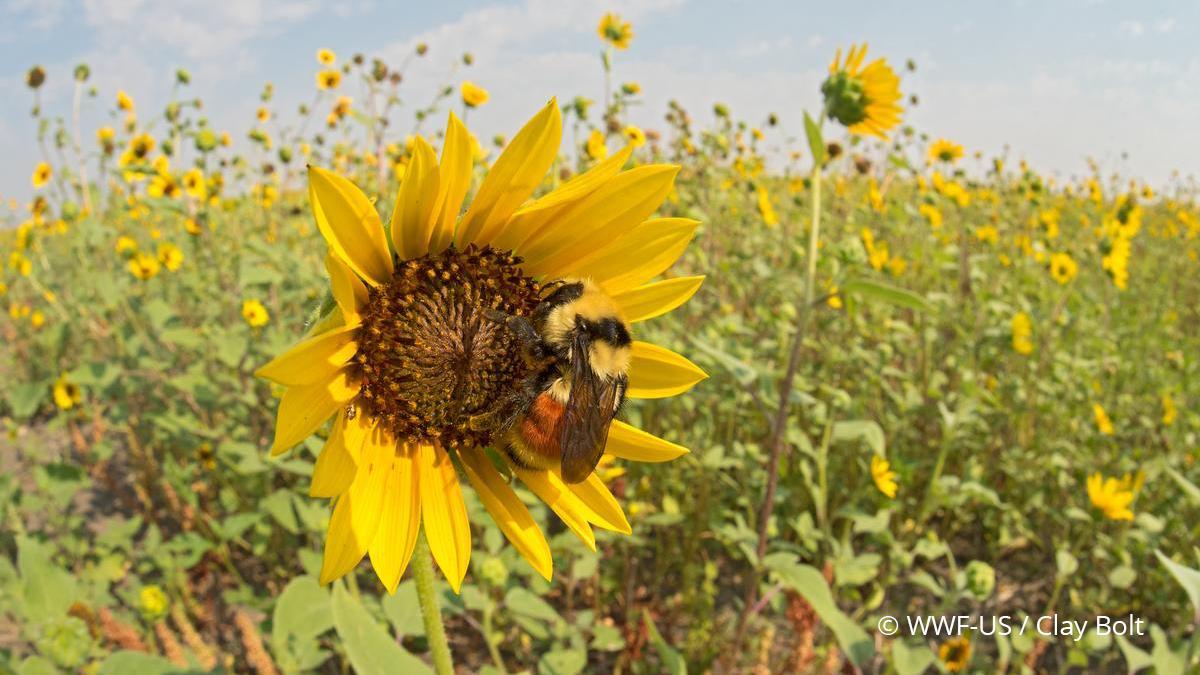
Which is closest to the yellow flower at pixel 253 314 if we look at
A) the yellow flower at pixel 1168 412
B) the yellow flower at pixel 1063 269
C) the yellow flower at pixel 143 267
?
the yellow flower at pixel 143 267

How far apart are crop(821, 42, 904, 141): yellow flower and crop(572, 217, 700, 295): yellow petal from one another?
1167mm

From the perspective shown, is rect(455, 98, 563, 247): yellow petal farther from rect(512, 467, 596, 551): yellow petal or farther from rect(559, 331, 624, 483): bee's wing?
rect(512, 467, 596, 551): yellow petal

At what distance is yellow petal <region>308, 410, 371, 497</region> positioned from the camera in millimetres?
812

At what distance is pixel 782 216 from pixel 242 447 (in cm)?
522

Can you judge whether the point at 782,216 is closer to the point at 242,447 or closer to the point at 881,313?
the point at 881,313

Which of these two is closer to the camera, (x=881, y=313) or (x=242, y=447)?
(x=242, y=447)

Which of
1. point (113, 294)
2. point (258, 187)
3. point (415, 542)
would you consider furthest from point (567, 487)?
point (258, 187)

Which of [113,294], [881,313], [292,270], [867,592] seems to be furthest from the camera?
[881,313]

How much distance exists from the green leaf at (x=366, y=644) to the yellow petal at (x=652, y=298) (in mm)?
552

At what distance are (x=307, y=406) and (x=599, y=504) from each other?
0.43 metres

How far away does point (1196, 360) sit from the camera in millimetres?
4762

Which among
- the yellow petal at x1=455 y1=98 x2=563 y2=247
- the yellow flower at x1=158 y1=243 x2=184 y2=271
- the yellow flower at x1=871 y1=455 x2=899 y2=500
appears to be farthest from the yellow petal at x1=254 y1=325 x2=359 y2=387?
the yellow flower at x1=158 y1=243 x2=184 y2=271

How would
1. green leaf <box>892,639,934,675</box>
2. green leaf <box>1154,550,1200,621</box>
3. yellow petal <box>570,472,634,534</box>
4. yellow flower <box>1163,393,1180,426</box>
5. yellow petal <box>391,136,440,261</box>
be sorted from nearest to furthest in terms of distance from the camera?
yellow petal <box>391,136,440,261</box> < yellow petal <box>570,472,634,534</box> < green leaf <box>1154,550,1200,621</box> < green leaf <box>892,639,934,675</box> < yellow flower <box>1163,393,1180,426</box>

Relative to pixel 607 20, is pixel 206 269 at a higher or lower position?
lower
